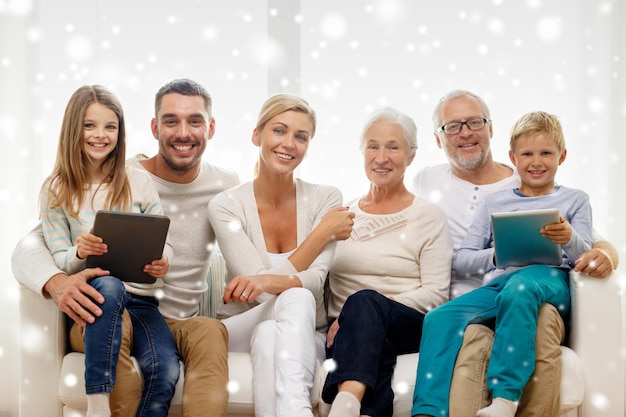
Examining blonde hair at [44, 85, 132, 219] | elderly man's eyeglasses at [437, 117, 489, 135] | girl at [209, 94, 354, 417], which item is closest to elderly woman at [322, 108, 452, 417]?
girl at [209, 94, 354, 417]

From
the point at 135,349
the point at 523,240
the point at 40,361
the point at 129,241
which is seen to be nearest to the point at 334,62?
the point at 523,240

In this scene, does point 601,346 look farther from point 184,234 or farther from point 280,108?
point 184,234

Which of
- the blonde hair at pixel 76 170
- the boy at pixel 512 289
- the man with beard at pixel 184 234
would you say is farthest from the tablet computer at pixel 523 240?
the blonde hair at pixel 76 170

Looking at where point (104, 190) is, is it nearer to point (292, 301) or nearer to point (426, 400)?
point (292, 301)

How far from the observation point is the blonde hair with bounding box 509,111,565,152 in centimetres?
224

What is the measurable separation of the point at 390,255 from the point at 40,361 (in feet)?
3.54

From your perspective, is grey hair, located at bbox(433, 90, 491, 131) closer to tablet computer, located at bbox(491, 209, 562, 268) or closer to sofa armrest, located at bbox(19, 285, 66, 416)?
tablet computer, located at bbox(491, 209, 562, 268)

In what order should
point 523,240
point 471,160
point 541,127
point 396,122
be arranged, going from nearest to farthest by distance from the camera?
point 523,240 < point 541,127 < point 396,122 < point 471,160

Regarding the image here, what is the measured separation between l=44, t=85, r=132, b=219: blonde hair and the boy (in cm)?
96

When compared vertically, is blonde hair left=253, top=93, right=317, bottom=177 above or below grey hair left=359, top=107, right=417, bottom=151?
above

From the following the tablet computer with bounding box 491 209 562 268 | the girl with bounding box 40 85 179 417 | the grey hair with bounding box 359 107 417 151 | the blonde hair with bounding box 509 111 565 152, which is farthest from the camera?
the grey hair with bounding box 359 107 417 151

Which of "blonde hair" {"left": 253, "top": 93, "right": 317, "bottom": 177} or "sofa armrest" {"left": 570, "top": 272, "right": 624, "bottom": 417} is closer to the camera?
"sofa armrest" {"left": 570, "top": 272, "right": 624, "bottom": 417}

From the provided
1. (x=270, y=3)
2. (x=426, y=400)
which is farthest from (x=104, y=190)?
(x=270, y=3)

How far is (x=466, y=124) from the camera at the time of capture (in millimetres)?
2537
